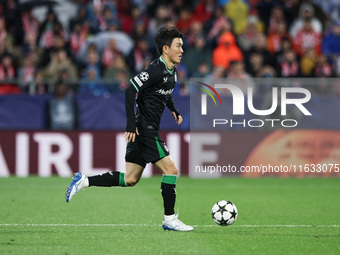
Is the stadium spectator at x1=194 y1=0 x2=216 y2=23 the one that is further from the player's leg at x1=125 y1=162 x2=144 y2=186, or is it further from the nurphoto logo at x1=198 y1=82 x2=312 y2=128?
the player's leg at x1=125 y1=162 x2=144 y2=186

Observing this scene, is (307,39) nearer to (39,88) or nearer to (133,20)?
(133,20)

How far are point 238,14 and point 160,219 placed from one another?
10175 mm

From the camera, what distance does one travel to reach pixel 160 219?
27.7 ft

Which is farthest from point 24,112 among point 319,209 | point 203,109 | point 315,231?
point 315,231

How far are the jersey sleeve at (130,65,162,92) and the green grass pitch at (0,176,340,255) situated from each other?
59.9 inches

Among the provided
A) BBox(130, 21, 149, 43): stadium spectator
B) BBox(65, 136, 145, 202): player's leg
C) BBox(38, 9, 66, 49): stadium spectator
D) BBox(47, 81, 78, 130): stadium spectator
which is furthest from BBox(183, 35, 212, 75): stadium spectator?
BBox(65, 136, 145, 202): player's leg

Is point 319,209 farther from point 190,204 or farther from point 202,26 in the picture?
point 202,26

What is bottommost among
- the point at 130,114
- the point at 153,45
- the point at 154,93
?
the point at 130,114

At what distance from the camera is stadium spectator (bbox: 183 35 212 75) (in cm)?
1548

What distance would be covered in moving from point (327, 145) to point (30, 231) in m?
7.92

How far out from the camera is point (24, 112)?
14.0 meters

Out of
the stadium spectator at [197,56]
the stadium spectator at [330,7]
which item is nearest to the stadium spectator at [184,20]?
the stadium spectator at [197,56]

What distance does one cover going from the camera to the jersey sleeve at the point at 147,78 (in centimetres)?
725

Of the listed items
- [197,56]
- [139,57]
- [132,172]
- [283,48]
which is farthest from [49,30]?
[132,172]
